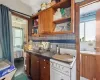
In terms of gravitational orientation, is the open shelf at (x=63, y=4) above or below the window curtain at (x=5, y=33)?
above

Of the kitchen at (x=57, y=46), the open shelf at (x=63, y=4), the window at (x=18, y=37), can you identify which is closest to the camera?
the kitchen at (x=57, y=46)

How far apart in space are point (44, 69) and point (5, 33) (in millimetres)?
1434

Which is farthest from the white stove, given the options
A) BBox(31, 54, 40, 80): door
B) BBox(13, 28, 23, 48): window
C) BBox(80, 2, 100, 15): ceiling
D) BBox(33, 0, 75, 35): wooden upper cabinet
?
BBox(13, 28, 23, 48): window

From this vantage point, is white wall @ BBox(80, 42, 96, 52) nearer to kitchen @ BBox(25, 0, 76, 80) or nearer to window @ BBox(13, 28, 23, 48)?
kitchen @ BBox(25, 0, 76, 80)

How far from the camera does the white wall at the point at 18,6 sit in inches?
100

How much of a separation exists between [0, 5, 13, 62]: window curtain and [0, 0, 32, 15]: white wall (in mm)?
244

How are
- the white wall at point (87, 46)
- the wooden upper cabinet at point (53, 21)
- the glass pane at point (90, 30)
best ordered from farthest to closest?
the glass pane at point (90, 30)
the white wall at point (87, 46)
the wooden upper cabinet at point (53, 21)

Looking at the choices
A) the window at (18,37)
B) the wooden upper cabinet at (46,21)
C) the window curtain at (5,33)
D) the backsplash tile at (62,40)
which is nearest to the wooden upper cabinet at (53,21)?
the wooden upper cabinet at (46,21)

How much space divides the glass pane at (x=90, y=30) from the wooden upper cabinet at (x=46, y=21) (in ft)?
5.67

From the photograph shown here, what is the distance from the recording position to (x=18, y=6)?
2.87 m

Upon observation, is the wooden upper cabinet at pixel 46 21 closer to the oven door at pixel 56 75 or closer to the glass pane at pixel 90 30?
the oven door at pixel 56 75

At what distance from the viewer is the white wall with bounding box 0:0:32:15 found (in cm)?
255

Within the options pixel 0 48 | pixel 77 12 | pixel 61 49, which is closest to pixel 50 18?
pixel 77 12

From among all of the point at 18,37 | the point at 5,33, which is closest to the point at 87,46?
the point at 5,33
